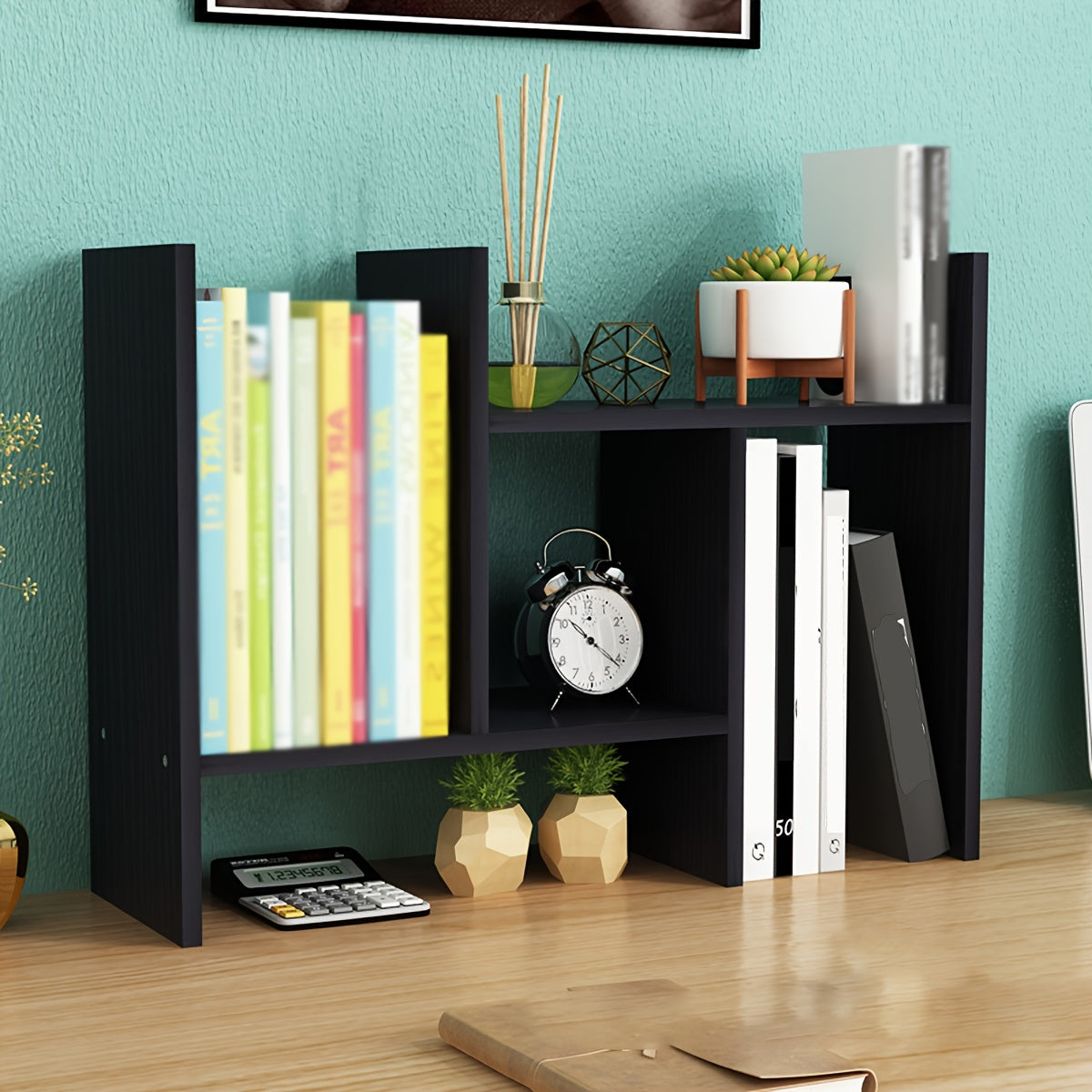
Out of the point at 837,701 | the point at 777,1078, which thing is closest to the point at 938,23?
the point at 837,701

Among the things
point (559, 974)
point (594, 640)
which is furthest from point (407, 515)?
point (559, 974)

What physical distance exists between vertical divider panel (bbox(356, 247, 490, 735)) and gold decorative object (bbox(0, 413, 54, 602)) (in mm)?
318

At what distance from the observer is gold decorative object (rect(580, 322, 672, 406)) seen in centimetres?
152

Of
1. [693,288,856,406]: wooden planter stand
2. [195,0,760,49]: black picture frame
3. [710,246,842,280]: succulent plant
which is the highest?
[195,0,760,49]: black picture frame

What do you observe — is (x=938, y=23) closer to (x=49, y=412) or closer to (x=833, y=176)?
(x=833, y=176)

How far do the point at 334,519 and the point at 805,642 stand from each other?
0.42 m

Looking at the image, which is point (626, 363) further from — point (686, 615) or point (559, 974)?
point (559, 974)

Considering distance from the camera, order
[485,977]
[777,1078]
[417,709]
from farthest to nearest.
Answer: [417,709], [485,977], [777,1078]

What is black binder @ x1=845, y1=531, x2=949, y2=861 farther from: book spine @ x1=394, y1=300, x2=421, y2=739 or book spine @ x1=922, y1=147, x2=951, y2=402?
book spine @ x1=394, y1=300, x2=421, y2=739

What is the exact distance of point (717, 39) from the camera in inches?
64.5

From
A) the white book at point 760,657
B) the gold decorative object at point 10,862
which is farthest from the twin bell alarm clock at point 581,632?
the gold decorative object at point 10,862

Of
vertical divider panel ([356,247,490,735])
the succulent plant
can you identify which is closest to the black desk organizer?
vertical divider panel ([356,247,490,735])

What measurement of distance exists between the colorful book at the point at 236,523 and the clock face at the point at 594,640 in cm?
29

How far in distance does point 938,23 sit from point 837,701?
2.23ft
